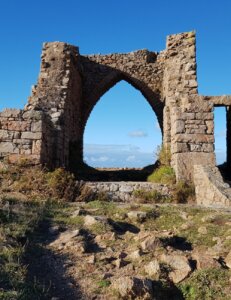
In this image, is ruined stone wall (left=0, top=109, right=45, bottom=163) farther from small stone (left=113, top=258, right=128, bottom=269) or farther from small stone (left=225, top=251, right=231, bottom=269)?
small stone (left=225, top=251, right=231, bottom=269)

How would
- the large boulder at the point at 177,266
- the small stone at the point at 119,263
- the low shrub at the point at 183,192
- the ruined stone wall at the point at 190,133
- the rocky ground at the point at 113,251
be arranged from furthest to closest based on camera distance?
the ruined stone wall at the point at 190,133 → the low shrub at the point at 183,192 → the small stone at the point at 119,263 → the large boulder at the point at 177,266 → the rocky ground at the point at 113,251

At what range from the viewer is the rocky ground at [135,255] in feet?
14.2

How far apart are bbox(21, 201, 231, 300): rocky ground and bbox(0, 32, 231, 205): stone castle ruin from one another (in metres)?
2.39

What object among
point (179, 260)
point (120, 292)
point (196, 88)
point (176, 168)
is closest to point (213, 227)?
point (179, 260)

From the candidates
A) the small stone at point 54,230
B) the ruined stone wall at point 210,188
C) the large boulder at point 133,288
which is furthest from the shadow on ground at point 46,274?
the ruined stone wall at point 210,188

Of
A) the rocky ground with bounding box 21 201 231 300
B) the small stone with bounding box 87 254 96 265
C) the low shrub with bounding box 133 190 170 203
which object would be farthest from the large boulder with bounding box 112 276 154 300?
the low shrub with bounding box 133 190 170 203

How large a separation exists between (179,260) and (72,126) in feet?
31.1

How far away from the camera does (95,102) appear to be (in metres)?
16.2

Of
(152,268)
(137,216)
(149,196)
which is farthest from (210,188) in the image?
(152,268)

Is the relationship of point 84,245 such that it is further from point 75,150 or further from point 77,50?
point 77,50

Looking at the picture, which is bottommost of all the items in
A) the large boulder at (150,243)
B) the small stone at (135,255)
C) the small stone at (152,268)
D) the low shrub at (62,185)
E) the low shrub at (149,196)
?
the small stone at (152,268)

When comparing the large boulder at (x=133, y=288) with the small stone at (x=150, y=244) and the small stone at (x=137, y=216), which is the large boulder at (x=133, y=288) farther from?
the small stone at (x=137, y=216)

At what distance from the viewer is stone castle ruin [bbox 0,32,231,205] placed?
999 cm

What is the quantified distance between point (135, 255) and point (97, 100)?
11.7m
